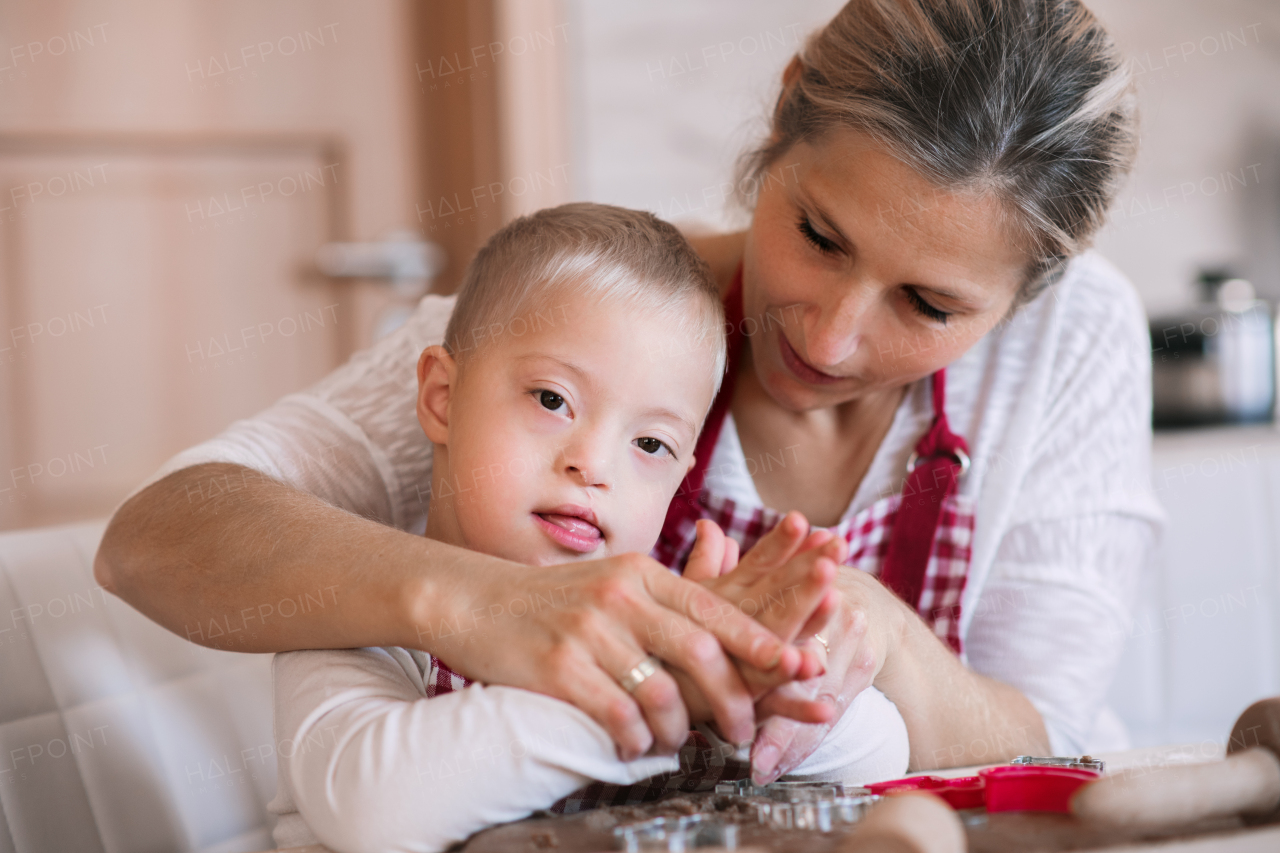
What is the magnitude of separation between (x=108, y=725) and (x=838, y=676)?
72 cm

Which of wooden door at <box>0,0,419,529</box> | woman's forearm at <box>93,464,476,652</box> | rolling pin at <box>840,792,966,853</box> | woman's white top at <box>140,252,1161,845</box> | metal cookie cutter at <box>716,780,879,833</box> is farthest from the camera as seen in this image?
wooden door at <box>0,0,419,529</box>

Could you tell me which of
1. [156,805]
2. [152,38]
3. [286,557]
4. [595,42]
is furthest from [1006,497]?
[152,38]

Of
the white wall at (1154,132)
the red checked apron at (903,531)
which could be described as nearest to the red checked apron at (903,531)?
the red checked apron at (903,531)

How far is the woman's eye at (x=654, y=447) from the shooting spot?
87 centimetres

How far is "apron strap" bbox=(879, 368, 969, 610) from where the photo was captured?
1.13m

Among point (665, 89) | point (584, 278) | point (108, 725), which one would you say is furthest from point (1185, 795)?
point (665, 89)

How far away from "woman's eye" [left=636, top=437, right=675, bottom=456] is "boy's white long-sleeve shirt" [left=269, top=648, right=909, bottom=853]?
0.30 m

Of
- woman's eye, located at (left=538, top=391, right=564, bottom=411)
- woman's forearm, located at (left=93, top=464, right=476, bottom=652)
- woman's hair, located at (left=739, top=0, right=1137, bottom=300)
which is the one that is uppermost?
woman's hair, located at (left=739, top=0, right=1137, bottom=300)

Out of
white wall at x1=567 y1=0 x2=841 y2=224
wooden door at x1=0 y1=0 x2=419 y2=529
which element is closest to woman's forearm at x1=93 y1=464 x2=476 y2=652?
wooden door at x1=0 y1=0 x2=419 y2=529

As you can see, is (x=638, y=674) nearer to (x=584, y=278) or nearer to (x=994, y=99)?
(x=584, y=278)

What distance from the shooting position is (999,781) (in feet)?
1.95

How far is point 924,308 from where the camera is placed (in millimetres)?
986

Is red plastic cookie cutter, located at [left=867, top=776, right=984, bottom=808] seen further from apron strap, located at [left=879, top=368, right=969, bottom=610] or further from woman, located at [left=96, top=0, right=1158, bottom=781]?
apron strap, located at [left=879, top=368, right=969, bottom=610]

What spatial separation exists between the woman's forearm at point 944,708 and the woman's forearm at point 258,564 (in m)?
0.38
